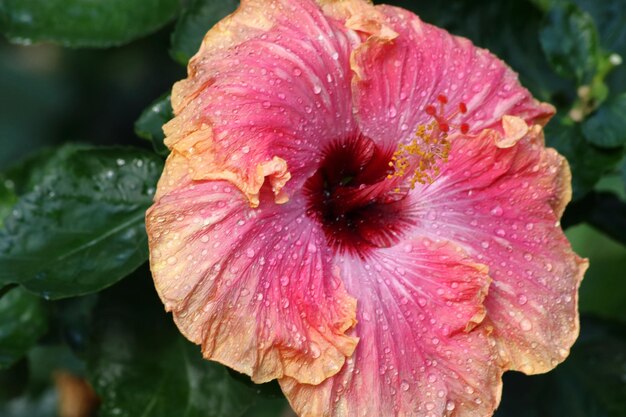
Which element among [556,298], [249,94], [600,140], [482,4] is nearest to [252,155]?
[249,94]

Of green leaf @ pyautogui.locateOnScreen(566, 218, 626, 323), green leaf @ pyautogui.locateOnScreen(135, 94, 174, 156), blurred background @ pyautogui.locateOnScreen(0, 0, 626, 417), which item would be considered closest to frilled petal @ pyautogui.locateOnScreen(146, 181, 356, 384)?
blurred background @ pyautogui.locateOnScreen(0, 0, 626, 417)

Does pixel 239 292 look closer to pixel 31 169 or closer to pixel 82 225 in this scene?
pixel 82 225

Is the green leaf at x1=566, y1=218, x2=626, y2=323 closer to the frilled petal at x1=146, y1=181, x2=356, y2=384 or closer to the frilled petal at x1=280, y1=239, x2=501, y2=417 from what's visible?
the frilled petal at x1=280, y1=239, x2=501, y2=417

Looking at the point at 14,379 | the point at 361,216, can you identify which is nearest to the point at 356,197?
the point at 361,216

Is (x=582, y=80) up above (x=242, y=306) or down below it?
below

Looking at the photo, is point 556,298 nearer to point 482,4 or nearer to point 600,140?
point 600,140

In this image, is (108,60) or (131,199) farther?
(108,60)

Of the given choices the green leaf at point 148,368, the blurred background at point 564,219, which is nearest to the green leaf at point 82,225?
the blurred background at point 564,219
